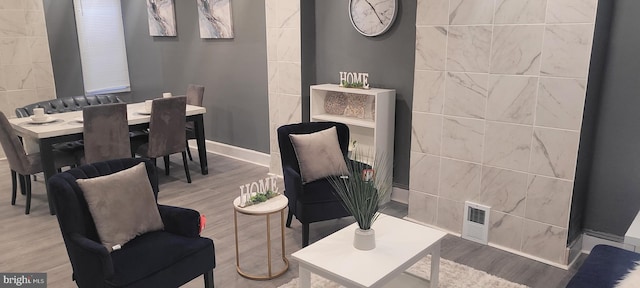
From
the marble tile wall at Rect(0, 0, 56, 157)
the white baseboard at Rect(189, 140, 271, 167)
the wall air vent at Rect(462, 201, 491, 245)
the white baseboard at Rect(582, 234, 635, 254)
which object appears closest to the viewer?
the white baseboard at Rect(582, 234, 635, 254)

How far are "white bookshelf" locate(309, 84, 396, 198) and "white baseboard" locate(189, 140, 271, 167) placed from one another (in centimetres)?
126

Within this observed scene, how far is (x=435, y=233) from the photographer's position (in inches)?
102

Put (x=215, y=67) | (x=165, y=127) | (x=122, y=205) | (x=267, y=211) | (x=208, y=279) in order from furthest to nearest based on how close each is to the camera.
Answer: (x=215, y=67)
(x=165, y=127)
(x=267, y=211)
(x=208, y=279)
(x=122, y=205)

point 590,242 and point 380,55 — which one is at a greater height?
point 380,55

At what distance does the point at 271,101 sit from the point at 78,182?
110 inches

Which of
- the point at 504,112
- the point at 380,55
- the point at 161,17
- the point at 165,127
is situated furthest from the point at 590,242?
the point at 161,17

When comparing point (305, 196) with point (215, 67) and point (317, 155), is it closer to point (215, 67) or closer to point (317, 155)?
point (317, 155)

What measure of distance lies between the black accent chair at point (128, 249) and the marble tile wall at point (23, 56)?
4.31 meters

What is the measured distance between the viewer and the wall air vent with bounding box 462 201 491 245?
3414 millimetres

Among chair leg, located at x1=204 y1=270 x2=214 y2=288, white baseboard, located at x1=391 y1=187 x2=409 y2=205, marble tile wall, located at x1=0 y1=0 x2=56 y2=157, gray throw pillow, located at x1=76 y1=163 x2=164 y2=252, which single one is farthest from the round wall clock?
marble tile wall, located at x1=0 y1=0 x2=56 y2=157

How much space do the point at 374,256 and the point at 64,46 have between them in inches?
237

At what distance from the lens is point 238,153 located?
5.84 meters

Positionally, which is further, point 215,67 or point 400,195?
point 215,67

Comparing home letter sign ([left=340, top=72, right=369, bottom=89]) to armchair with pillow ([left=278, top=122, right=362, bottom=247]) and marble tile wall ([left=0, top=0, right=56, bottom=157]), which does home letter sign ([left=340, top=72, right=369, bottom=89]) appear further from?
marble tile wall ([left=0, top=0, right=56, bottom=157])
